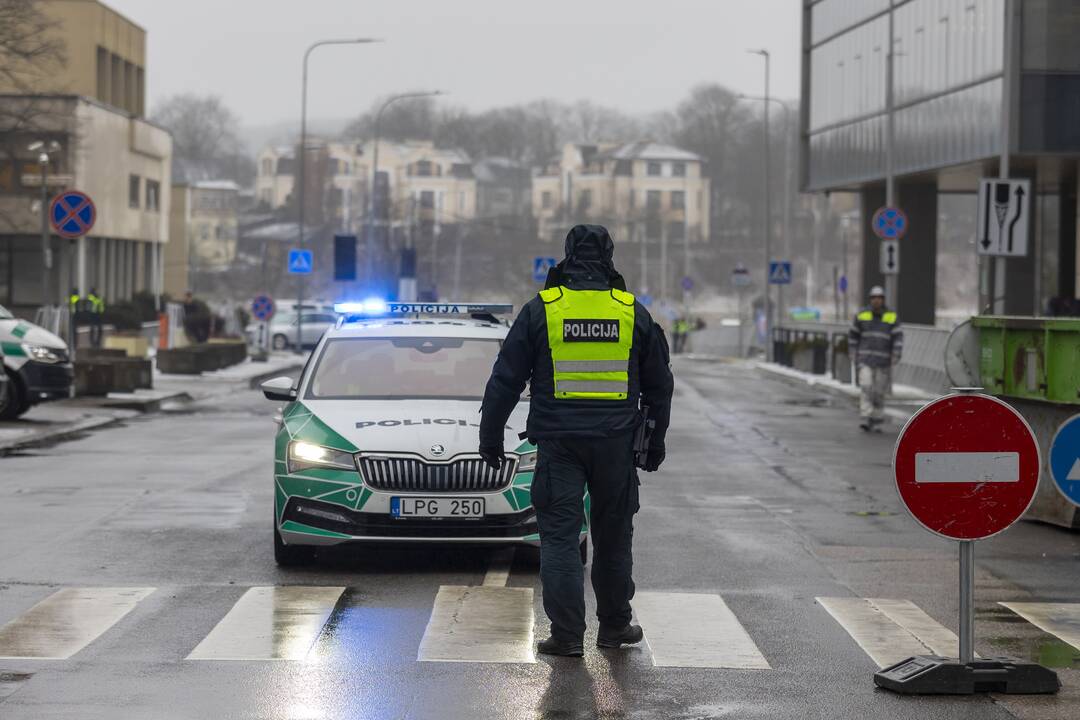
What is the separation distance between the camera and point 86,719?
22.8ft

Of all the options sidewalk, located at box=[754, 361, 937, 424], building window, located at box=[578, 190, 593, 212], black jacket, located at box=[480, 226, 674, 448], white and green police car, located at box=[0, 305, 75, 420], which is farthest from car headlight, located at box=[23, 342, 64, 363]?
building window, located at box=[578, 190, 593, 212]

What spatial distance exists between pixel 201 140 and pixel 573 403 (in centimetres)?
17768

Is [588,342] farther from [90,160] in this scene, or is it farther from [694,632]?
[90,160]

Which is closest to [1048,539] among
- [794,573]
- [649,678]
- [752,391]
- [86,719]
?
[794,573]

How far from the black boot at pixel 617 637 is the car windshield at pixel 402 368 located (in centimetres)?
364

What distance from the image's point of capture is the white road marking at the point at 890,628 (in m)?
8.68

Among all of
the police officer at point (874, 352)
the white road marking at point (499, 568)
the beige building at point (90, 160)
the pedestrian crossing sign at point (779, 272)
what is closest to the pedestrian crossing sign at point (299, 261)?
the beige building at point (90, 160)

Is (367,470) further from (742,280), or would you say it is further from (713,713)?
(742,280)

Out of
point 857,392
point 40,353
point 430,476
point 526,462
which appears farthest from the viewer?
point 857,392

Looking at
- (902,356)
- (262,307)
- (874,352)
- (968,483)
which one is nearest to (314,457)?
(968,483)

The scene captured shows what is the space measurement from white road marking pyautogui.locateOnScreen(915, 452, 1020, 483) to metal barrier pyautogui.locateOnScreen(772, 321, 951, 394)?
22492 mm

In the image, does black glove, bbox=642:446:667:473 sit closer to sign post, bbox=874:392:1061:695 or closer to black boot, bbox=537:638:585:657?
black boot, bbox=537:638:585:657

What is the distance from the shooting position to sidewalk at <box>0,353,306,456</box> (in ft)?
75.5

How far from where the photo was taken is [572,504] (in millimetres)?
8336
